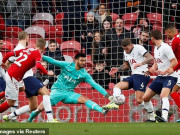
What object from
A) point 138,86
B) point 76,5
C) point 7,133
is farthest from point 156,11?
point 7,133

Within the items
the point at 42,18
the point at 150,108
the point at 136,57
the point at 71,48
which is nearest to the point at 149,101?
the point at 150,108

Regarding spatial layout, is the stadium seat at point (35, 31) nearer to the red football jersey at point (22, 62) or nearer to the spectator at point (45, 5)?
the spectator at point (45, 5)

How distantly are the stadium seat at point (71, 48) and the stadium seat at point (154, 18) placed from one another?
1.82 metres

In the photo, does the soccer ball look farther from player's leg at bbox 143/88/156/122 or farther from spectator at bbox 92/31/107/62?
spectator at bbox 92/31/107/62

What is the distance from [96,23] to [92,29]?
7.7 inches

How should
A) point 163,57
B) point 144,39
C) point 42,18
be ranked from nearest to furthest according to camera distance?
1. point 163,57
2. point 144,39
3. point 42,18

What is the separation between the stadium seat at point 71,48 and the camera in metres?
14.9

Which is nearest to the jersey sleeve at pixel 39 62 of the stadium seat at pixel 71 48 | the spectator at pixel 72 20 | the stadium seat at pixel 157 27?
the stadium seat at pixel 71 48

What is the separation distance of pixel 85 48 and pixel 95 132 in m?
7.53

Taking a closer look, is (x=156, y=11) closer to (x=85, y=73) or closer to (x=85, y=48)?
(x=85, y=48)

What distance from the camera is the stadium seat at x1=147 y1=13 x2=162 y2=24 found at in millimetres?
14906

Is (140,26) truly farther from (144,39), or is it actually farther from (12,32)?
(12,32)

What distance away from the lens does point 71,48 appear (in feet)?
49.0

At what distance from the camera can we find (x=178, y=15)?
15.6 metres
